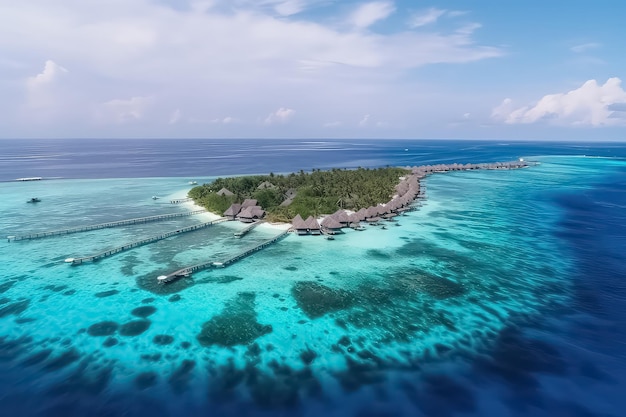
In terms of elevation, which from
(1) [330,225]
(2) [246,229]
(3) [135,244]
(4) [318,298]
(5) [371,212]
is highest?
(5) [371,212]

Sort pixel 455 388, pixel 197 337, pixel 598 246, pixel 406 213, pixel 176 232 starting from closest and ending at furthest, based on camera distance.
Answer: pixel 455 388, pixel 197 337, pixel 598 246, pixel 176 232, pixel 406 213

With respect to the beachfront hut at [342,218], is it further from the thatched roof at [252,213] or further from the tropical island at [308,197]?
the thatched roof at [252,213]

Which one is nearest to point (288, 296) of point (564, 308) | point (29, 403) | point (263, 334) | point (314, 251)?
point (263, 334)

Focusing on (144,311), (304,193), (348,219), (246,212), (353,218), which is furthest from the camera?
(304,193)

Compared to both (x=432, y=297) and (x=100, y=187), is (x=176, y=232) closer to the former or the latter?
(x=432, y=297)

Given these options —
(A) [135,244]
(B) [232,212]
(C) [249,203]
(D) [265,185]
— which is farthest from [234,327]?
(D) [265,185]

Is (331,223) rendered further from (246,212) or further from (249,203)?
(249,203)

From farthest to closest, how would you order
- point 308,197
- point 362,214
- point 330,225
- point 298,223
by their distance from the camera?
point 308,197 < point 362,214 < point 298,223 < point 330,225
